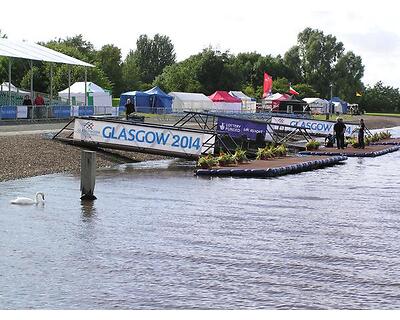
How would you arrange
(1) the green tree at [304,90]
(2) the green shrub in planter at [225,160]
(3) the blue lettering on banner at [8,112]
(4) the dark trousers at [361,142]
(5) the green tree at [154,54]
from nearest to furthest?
(2) the green shrub in planter at [225,160] → (3) the blue lettering on banner at [8,112] → (4) the dark trousers at [361,142] → (1) the green tree at [304,90] → (5) the green tree at [154,54]

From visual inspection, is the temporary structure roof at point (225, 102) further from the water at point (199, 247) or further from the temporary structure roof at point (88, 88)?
the water at point (199, 247)

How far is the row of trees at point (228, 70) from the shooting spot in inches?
4732

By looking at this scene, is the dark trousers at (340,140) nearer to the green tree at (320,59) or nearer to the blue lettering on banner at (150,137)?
the blue lettering on banner at (150,137)

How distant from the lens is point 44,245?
51.6ft

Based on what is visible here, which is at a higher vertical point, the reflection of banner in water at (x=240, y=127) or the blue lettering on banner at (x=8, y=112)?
the blue lettering on banner at (x=8, y=112)

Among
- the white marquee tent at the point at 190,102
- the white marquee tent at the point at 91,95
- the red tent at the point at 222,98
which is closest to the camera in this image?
the white marquee tent at the point at 91,95

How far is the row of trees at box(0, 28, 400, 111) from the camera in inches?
4732

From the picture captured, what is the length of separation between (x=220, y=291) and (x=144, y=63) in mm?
172983

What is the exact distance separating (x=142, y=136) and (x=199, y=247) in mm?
19615

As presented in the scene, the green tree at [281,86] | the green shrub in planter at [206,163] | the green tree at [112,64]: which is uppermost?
the green tree at [112,64]

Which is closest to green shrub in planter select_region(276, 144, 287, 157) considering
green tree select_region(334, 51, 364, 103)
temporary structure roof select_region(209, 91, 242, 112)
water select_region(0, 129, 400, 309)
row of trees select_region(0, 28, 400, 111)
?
water select_region(0, 129, 400, 309)

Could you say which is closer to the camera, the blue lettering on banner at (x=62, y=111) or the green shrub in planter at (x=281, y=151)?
the green shrub in planter at (x=281, y=151)

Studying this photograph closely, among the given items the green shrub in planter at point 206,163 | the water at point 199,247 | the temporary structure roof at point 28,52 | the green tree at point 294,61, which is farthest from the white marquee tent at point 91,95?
the green tree at point 294,61

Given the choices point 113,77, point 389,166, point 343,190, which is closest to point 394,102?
point 113,77
